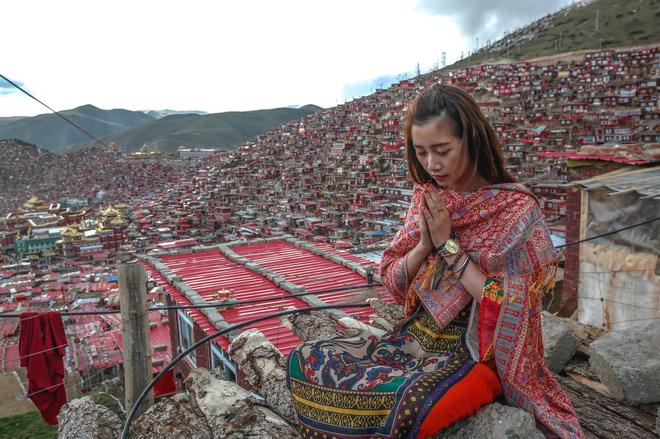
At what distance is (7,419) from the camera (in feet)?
23.7

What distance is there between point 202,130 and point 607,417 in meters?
74.5

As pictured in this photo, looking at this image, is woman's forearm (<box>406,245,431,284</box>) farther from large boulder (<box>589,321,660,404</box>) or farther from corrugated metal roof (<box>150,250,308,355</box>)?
corrugated metal roof (<box>150,250,308,355</box>)

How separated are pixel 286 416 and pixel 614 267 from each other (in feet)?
9.43

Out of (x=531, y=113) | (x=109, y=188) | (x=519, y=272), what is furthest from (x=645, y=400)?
(x=109, y=188)

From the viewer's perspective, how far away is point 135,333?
1424 mm

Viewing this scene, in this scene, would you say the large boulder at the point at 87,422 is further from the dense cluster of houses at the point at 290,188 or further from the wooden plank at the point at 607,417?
the dense cluster of houses at the point at 290,188

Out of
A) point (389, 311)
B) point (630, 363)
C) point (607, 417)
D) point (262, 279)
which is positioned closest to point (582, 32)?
point (262, 279)

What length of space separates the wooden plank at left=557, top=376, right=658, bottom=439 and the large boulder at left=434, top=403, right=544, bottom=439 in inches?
22.7

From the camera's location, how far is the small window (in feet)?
13.5

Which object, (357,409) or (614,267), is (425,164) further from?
(614,267)

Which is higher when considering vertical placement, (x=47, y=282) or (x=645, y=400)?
(x=645, y=400)

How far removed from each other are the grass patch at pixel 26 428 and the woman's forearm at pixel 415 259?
6985mm

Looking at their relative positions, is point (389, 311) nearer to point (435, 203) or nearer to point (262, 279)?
point (435, 203)

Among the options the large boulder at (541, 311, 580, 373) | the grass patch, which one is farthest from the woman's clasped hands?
the grass patch
